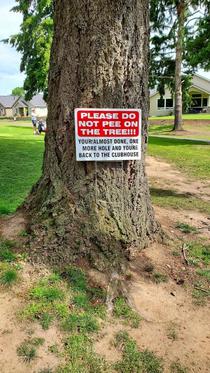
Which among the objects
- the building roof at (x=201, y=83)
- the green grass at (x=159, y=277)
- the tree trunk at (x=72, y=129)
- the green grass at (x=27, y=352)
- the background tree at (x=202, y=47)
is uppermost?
the building roof at (x=201, y=83)

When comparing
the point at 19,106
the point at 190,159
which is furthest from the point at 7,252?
the point at 19,106

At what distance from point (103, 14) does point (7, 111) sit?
8498cm

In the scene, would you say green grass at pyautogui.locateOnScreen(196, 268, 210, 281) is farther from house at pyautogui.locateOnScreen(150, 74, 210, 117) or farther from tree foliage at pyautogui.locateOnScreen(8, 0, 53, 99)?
house at pyautogui.locateOnScreen(150, 74, 210, 117)

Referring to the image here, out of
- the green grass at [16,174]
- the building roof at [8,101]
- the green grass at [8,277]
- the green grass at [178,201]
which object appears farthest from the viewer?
the building roof at [8,101]

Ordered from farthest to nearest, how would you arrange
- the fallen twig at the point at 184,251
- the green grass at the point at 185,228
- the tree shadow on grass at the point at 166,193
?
the tree shadow on grass at the point at 166,193, the green grass at the point at 185,228, the fallen twig at the point at 184,251

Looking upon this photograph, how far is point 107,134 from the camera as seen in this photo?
10.5ft

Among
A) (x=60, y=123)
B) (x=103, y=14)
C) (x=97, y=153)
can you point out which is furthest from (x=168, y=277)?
(x=103, y=14)

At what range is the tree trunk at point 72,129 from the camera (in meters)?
3.02

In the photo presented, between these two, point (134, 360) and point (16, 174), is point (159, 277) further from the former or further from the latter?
point (16, 174)

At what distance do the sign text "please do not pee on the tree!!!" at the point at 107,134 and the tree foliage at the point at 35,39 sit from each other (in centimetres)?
2539

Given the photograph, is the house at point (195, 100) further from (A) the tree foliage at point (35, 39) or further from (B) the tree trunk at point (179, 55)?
(B) the tree trunk at point (179, 55)

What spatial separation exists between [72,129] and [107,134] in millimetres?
329

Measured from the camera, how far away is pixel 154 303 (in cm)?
297

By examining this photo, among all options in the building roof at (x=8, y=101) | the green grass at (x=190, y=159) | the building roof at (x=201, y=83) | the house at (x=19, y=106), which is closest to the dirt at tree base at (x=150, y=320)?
the green grass at (x=190, y=159)
